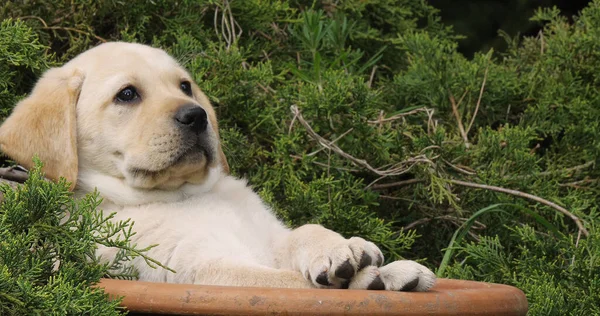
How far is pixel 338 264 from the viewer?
7.85ft

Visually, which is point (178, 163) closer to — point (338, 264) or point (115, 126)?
point (115, 126)

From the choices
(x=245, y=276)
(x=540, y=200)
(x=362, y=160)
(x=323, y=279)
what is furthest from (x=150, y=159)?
(x=540, y=200)

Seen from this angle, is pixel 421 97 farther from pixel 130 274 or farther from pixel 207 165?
pixel 130 274

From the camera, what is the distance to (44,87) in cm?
326

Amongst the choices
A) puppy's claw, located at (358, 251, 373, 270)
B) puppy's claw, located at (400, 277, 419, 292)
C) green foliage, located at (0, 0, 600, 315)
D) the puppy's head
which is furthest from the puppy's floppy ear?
puppy's claw, located at (400, 277, 419, 292)

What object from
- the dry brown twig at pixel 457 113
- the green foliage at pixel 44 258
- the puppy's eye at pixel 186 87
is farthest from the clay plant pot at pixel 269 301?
the dry brown twig at pixel 457 113

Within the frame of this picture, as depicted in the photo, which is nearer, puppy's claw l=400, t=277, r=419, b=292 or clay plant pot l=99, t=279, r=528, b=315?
clay plant pot l=99, t=279, r=528, b=315

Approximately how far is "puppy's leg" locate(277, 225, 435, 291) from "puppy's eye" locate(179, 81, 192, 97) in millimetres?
1200

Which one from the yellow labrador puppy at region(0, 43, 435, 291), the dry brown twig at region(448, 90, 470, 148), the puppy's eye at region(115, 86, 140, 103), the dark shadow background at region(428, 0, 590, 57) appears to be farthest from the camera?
the dark shadow background at region(428, 0, 590, 57)

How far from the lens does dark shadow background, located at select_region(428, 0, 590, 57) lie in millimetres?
6457

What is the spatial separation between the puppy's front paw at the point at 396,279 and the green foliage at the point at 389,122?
1.09 meters

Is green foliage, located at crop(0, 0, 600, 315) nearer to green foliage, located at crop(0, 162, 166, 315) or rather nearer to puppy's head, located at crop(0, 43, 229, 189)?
puppy's head, located at crop(0, 43, 229, 189)

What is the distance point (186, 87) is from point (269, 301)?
161 centimetres

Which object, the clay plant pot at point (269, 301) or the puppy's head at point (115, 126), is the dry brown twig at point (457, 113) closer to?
the puppy's head at point (115, 126)
